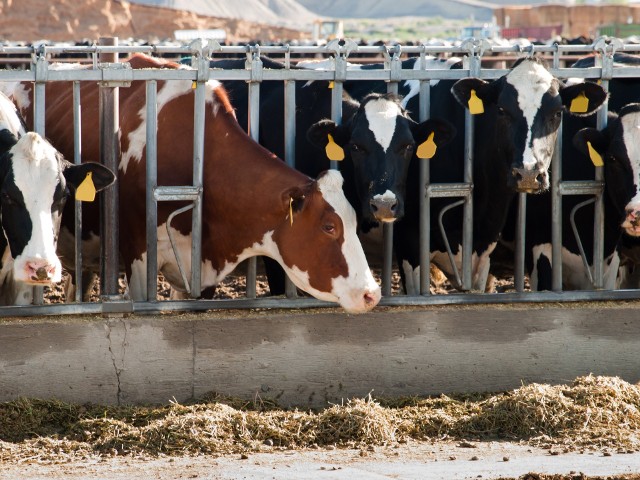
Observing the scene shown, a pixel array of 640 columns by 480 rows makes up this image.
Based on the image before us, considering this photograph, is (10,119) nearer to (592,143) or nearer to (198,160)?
(198,160)

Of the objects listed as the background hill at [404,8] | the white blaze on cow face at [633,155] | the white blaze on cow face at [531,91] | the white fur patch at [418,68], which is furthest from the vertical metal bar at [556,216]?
the background hill at [404,8]

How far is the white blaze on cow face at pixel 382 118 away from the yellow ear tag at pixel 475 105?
0.53 metres

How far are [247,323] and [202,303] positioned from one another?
0.32m

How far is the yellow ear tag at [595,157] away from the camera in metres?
7.73

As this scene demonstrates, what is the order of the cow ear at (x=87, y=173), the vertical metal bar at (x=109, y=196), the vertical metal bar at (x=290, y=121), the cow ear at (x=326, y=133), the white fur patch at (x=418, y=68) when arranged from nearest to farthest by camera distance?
the cow ear at (x=87, y=173), the vertical metal bar at (x=109, y=196), the vertical metal bar at (x=290, y=121), the cow ear at (x=326, y=133), the white fur patch at (x=418, y=68)

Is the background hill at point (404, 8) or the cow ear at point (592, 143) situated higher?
the background hill at point (404, 8)

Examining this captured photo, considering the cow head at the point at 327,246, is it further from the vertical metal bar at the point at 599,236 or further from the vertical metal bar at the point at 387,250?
the vertical metal bar at the point at 599,236

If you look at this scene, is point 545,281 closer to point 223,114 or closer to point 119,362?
point 223,114

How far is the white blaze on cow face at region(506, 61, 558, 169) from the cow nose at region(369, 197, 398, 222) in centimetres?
98

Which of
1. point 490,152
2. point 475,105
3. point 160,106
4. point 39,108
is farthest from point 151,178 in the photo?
point 490,152

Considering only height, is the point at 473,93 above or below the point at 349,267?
above

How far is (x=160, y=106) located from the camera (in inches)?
307

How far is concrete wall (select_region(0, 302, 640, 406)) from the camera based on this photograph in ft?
22.1

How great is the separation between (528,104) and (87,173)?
9.72 ft
